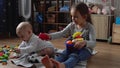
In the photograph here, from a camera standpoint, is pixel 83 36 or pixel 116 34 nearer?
pixel 83 36

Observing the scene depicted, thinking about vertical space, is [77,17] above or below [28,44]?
above

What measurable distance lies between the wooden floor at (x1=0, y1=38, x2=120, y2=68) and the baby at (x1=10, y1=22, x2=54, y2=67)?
0.16 meters

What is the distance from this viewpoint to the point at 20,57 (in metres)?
1.94

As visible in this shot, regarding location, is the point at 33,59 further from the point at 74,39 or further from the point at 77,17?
the point at 77,17

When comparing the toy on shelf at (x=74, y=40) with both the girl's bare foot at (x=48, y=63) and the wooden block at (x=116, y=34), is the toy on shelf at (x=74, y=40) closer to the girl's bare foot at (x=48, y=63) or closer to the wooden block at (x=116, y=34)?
the girl's bare foot at (x=48, y=63)

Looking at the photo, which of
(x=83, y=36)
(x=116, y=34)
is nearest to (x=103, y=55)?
(x=83, y=36)

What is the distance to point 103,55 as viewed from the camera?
7.43ft

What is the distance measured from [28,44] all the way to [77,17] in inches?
19.1

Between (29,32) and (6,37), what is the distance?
1.27 m

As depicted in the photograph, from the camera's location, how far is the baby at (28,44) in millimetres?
1874

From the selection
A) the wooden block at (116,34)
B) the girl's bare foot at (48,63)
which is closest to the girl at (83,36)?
the girl's bare foot at (48,63)

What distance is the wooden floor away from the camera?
1.94 meters

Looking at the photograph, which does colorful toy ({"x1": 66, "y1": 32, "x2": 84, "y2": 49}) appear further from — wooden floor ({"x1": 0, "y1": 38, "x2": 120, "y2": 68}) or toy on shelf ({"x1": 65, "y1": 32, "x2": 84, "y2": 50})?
wooden floor ({"x1": 0, "y1": 38, "x2": 120, "y2": 68})

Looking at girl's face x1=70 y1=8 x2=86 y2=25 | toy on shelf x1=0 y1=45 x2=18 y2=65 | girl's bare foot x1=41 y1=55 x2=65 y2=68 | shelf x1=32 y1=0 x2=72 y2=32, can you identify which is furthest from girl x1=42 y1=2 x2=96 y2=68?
shelf x1=32 y1=0 x2=72 y2=32
